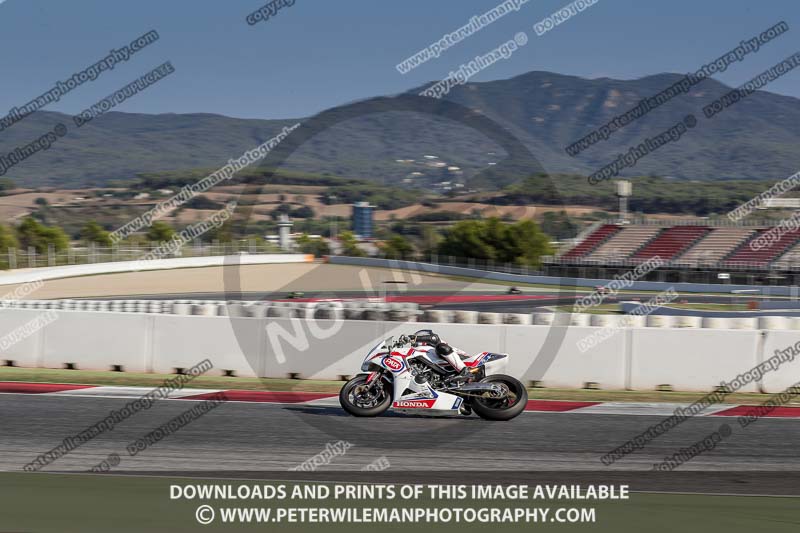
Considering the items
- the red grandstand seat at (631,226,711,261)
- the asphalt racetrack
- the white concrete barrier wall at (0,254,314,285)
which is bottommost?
the asphalt racetrack

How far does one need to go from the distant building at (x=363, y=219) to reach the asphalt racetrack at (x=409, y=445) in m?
39.7

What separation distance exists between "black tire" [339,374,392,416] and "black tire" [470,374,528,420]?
1.01 meters

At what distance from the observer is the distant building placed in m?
52.0

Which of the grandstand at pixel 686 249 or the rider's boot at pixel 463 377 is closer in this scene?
the rider's boot at pixel 463 377

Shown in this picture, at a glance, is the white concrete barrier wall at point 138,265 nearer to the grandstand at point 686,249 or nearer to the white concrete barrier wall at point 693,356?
the grandstand at point 686,249

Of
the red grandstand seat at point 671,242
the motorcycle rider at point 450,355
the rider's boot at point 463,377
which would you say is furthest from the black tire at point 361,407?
the red grandstand seat at point 671,242

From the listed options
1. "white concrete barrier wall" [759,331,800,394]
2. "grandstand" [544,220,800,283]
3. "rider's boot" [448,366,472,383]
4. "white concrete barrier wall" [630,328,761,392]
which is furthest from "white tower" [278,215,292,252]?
"rider's boot" [448,366,472,383]

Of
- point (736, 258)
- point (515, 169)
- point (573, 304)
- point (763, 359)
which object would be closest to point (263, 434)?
point (763, 359)

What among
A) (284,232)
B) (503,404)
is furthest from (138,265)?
(503,404)

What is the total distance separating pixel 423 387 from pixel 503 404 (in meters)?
1.00

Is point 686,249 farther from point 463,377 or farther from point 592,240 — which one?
point 463,377

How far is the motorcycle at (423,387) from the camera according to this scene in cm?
996

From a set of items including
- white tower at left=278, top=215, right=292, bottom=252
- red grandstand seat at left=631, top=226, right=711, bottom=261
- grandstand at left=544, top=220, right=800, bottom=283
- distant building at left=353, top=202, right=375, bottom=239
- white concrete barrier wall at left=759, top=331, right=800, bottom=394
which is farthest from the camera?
red grandstand seat at left=631, top=226, right=711, bottom=261

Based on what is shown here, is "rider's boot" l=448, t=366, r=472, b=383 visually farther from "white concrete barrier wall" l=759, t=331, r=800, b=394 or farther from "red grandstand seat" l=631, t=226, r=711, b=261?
"red grandstand seat" l=631, t=226, r=711, b=261
